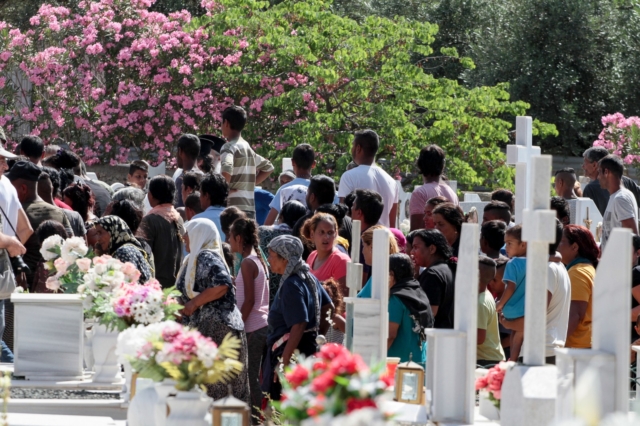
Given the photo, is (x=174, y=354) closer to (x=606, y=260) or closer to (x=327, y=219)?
(x=606, y=260)

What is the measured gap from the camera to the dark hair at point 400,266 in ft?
23.6

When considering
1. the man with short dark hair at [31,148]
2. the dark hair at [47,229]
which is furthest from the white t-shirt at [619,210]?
the man with short dark hair at [31,148]

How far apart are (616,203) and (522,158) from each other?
139 cm

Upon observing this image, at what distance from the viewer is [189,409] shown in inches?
192

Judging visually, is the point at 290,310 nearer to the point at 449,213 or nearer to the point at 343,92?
the point at 449,213

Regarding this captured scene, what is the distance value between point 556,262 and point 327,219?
61.9 inches

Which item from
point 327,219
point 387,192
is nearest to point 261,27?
point 387,192

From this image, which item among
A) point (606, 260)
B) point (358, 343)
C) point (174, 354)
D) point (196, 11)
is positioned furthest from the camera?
point (196, 11)

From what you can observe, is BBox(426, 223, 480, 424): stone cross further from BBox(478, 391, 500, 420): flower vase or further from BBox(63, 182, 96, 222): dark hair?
BBox(63, 182, 96, 222): dark hair

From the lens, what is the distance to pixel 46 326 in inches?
281

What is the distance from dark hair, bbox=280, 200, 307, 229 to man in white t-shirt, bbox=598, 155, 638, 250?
2.51 metres

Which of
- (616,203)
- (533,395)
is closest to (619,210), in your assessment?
(616,203)

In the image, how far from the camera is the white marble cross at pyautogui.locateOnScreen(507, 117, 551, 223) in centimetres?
1053

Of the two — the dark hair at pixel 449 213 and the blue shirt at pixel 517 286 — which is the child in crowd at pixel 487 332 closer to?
the blue shirt at pixel 517 286
